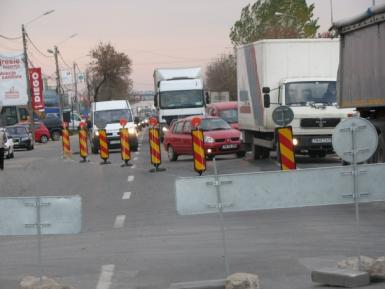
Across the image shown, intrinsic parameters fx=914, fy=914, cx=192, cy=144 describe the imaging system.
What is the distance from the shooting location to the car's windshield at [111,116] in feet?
135

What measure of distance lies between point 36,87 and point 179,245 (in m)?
65.5

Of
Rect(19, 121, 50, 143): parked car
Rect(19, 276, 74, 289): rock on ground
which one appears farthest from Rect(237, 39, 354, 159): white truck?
Rect(19, 121, 50, 143): parked car

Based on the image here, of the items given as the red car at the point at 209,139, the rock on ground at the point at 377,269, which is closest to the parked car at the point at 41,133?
the red car at the point at 209,139

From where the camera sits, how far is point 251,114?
28156 millimetres

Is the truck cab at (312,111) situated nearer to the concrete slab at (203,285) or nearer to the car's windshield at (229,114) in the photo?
the car's windshield at (229,114)

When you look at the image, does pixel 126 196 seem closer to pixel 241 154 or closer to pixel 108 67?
pixel 241 154

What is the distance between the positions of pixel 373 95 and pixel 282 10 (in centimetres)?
7360

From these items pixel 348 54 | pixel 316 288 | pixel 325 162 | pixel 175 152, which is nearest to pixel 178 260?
pixel 316 288

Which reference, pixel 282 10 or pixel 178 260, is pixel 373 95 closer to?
pixel 178 260

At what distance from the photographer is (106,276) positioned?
9547 mm

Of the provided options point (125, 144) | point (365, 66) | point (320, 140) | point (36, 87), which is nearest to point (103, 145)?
point (125, 144)

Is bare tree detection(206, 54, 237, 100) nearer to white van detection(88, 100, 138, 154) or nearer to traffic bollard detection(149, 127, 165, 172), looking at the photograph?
white van detection(88, 100, 138, 154)

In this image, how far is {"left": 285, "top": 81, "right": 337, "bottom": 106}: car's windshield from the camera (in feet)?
83.0

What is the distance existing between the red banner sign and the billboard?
8.04 feet
